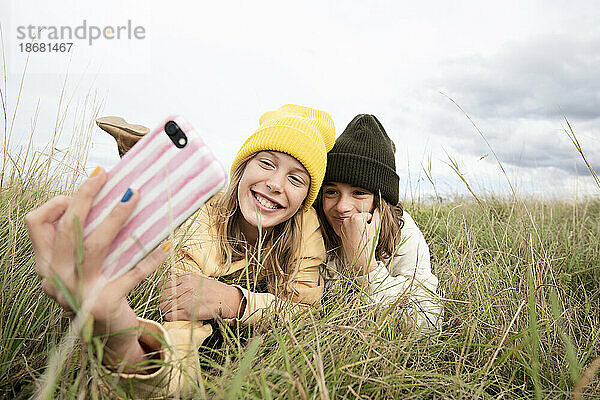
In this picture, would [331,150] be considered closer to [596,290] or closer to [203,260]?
[203,260]

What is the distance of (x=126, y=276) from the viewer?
1.07 m

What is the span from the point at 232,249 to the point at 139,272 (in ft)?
3.79

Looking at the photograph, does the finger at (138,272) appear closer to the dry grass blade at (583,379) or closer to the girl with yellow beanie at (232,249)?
the girl with yellow beanie at (232,249)

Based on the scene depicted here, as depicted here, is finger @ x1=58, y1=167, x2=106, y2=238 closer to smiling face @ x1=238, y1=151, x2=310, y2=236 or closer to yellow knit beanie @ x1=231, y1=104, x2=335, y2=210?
smiling face @ x1=238, y1=151, x2=310, y2=236

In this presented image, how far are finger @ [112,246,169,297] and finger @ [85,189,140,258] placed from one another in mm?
78

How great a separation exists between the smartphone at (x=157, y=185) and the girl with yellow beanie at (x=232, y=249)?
0.03 m

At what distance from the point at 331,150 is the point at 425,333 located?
1402 millimetres

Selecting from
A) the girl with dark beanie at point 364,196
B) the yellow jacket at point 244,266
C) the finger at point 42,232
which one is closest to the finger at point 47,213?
the finger at point 42,232

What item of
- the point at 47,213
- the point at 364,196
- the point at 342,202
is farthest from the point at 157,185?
the point at 364,196

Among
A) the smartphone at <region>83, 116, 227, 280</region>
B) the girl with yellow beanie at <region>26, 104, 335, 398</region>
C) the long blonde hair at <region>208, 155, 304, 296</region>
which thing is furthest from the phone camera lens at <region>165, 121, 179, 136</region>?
the long blonde hair at <region>208, 155, 304, 296</region>

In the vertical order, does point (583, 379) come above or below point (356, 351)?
above

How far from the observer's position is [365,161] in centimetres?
263

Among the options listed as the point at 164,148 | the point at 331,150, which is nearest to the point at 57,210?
the point at 164,148

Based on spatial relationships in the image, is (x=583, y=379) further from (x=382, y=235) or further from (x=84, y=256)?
(x=382, y=235)
